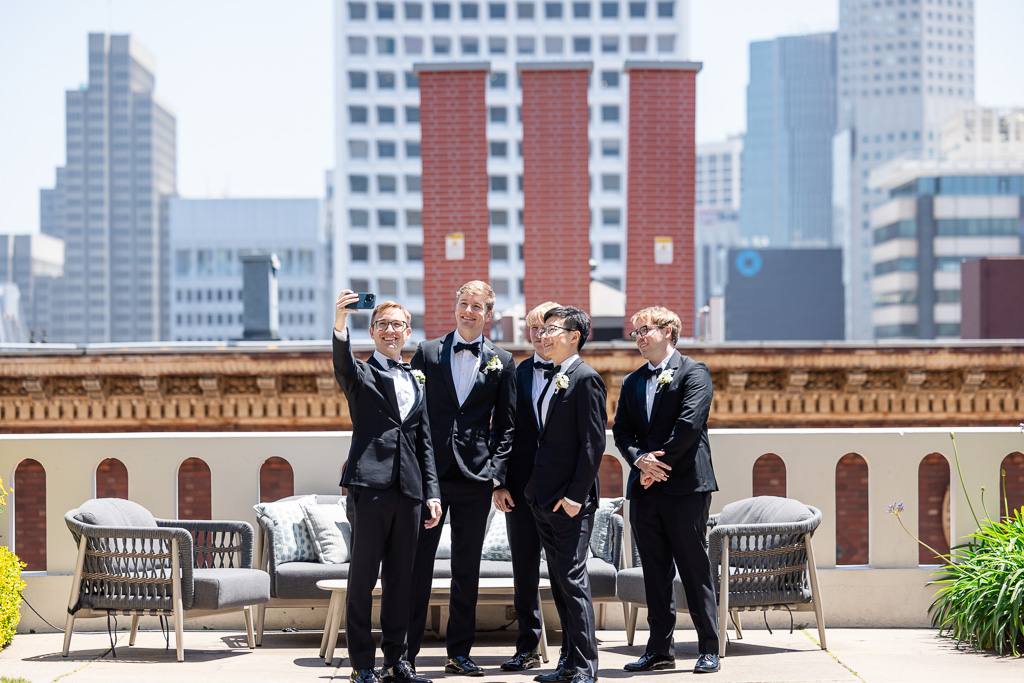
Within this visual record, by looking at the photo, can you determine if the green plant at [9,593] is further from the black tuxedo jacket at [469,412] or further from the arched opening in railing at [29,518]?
the black tuxedo jacket at [469,412]

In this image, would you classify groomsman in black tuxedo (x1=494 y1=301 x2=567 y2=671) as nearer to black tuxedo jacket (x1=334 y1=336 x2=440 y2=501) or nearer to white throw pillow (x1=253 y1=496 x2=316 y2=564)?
black tuxedo jacket (x1=334 y1=336 x2=440 y2=501)

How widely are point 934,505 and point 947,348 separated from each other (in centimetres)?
271

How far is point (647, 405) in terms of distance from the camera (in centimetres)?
560

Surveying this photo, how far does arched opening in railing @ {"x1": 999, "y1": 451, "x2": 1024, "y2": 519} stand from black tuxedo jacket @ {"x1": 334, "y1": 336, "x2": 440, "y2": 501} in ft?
12.4

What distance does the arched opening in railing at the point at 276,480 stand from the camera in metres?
6.81

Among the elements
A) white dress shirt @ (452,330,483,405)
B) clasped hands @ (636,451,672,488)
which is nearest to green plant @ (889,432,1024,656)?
clasped hands @ (636,451,672,488)

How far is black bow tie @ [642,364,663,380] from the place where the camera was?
5.56 metres

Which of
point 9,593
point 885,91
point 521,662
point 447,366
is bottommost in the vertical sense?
point 521,662

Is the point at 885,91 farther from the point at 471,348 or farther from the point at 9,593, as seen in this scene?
the point at 9,593

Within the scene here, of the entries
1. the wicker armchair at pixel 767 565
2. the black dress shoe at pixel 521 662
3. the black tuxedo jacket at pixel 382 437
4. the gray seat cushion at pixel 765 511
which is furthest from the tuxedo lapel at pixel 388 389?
the gray seat cushion at pixel 765 511

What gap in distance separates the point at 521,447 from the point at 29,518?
149 inches

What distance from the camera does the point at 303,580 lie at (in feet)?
20.5

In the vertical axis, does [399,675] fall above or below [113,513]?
below

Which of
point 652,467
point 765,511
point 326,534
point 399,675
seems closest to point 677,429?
point 652,467
